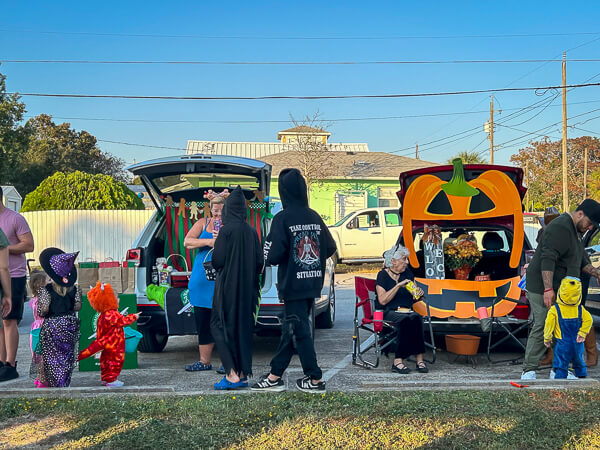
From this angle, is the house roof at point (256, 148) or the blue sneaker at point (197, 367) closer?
the blue sneaker at point (197, 367)

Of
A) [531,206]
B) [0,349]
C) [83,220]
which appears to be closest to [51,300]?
[0,349]

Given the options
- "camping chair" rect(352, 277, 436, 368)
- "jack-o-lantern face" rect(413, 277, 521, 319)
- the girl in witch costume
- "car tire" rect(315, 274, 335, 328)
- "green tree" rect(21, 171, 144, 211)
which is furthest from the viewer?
"green tree" rect(21, 171, 144, 211)

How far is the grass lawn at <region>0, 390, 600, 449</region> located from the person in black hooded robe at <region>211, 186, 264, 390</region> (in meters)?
0.36

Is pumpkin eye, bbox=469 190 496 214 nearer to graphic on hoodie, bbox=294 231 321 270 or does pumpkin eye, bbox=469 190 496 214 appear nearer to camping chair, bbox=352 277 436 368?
camping chair, bbox=352 277 436 368

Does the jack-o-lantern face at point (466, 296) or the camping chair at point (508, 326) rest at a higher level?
the jack-o-lantern face at point (466, 296)

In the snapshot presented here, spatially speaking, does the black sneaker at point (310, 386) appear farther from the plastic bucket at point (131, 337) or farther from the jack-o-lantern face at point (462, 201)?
the jack-o-lantern face at point (462, 201)

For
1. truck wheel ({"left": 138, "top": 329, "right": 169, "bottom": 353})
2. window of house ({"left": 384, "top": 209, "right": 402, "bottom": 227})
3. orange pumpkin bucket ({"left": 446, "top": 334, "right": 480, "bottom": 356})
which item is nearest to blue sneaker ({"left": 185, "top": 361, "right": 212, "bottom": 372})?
truck wheel ({"left": 138, "top": 329, "right": 169, "bottom": 353})

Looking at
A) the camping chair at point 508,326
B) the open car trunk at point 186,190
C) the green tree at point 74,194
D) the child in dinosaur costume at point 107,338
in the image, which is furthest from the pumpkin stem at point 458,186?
the green tree at point 74,194

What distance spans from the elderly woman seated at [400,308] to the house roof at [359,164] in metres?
25.2

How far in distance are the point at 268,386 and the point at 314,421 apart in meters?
1.05

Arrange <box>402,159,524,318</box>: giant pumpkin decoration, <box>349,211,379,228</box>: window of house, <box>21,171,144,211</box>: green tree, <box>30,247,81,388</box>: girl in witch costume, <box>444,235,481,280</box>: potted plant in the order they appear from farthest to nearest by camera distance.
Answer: <box>21,171,144,211</box>: green tree
<box>349,211,379,228</box>: window of house
<box>444,235,481,280</box>: potted plant
<box>402,159,524,318</box>: giant pumpkin decoration
<box>30,247,81,388</box>: girl in witch costume

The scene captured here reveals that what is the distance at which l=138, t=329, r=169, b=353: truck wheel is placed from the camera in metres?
7.94

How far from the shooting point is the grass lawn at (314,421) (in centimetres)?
435

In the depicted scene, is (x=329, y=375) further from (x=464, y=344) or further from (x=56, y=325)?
(x=56, y=325)
